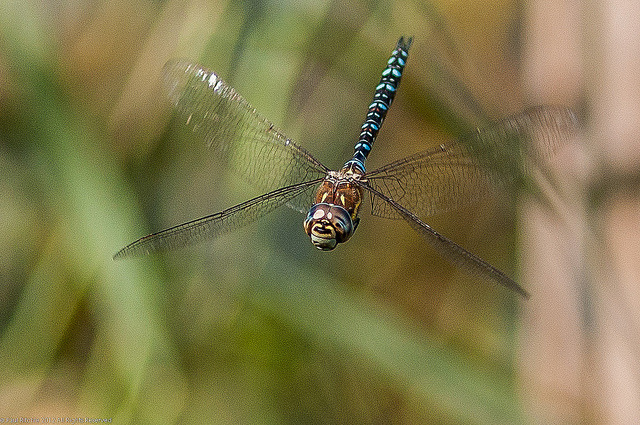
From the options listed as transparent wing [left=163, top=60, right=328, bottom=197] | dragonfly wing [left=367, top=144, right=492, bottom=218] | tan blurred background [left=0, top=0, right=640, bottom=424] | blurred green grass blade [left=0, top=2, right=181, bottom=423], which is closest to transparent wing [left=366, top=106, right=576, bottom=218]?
dragonfly wing [left=367, top=144, right=492, bottom=218]

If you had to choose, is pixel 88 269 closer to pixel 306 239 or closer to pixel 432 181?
pixel 306 239

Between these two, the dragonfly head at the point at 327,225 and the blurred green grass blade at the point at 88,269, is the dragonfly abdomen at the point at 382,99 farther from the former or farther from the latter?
the blurred green grass blade at the point at 88,269

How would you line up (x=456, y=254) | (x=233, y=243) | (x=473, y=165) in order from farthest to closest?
1. (x=233, y=243)
2. (x=473, y=165)
3. (x=456, y=254)

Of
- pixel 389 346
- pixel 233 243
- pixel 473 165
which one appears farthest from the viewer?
pixel 233 243

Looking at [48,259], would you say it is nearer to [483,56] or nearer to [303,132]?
[303,132]

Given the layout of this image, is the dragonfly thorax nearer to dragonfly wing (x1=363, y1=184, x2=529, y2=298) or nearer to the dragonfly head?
the dragonfly head

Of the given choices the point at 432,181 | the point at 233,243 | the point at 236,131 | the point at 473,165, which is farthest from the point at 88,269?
the point at 473,165

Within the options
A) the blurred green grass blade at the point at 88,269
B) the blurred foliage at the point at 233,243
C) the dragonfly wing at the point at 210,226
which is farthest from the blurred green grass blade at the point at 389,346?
the blurred green grass blade at the point at 88,269
